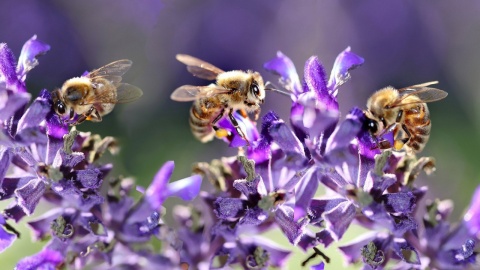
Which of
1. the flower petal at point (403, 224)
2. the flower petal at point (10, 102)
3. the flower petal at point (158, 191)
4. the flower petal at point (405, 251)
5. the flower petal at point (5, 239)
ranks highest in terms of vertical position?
the flower petal at point (10, 102)

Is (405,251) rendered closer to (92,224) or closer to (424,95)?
(424,95)

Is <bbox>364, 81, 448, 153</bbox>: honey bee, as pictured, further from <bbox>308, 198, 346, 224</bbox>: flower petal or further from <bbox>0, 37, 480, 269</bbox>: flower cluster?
<bbox>308, 198, 346, 224</bbox>: flower petal

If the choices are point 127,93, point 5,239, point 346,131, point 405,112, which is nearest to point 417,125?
point 405,112

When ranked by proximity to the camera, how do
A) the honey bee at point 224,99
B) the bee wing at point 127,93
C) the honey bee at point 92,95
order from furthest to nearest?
the honey bee at point 224,99 < the bee wing at point 127,93 < the honey bee at point 92,95

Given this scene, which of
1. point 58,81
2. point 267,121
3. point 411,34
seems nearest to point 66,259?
point 267,121

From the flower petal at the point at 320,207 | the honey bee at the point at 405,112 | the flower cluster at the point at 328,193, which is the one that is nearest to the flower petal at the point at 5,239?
the flower cluster at the point at 328,193

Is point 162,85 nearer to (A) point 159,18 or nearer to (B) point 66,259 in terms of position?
(A) point 159,18

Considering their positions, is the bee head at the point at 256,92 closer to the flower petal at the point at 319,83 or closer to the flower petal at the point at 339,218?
the flower petal at the point at 319,83

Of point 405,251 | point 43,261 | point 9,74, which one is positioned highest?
point 9,74
